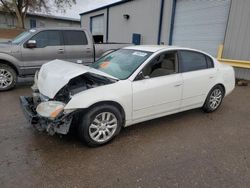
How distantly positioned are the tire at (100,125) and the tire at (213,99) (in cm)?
236

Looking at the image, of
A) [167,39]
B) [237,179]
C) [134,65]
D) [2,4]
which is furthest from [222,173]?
[2,4]

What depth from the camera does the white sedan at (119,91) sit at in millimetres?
3014

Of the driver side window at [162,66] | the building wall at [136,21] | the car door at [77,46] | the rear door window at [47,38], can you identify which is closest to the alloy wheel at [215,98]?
the driver side window at [162,66]

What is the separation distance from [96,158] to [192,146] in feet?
5.19

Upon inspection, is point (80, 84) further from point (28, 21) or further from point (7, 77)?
point (28, 21)

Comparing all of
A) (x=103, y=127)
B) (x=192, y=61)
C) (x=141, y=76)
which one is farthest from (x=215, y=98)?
(x=103, y=127)

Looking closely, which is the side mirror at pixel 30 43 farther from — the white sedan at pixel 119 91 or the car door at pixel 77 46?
the white sedan at pixel 119 91

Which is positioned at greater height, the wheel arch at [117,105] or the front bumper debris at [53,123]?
the wheel arch at [117,105]

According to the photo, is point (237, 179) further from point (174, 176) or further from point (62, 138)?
point (62, 138)

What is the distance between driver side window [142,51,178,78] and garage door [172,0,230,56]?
602 cm

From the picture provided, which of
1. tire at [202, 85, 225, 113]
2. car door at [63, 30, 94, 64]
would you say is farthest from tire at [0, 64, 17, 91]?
tire at [202, 85, 225, 113]

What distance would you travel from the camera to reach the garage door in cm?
898

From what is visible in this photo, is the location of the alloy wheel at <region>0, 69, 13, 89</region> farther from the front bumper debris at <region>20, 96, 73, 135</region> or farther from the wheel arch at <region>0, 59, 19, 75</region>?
the front bumper debris at <region>20, 96, 73, 135</region>

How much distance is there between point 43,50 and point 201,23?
7330mm
